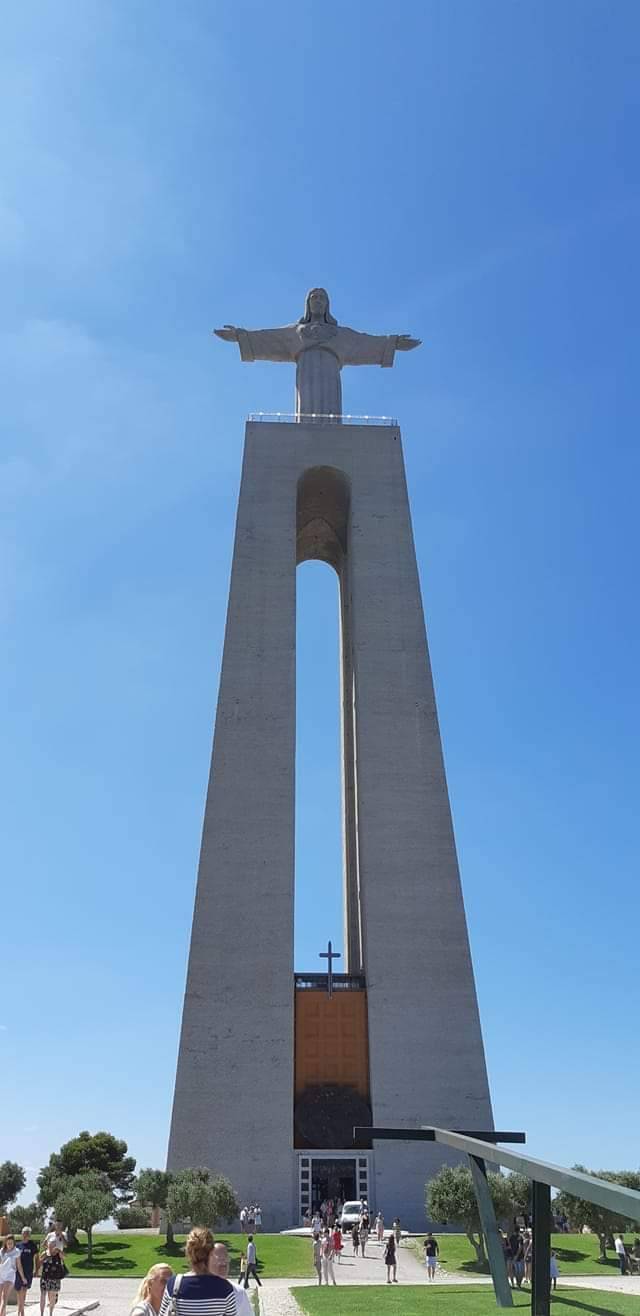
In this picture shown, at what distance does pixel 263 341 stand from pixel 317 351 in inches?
71.0

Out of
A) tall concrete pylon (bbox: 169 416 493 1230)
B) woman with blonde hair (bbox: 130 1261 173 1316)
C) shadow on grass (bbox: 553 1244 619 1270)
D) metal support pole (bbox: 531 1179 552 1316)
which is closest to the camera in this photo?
woman with blonde hair (bbox: 130 1261 173 1316)

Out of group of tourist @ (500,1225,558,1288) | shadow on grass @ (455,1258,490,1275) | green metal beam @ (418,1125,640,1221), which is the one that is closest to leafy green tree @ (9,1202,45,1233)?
shadow on grass @ (455,1258,490,1275)

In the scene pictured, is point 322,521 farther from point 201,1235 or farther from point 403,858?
point 201,1235

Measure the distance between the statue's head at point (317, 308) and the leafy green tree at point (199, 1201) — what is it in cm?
2566

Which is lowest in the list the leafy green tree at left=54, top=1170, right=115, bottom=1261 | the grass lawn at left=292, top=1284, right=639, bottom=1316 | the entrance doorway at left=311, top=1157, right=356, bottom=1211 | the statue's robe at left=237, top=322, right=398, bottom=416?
the grass lawn at left=292, top=1284, right=639, bottom=1316

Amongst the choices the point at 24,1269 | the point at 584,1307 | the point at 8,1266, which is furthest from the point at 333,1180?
the point at 584,1307

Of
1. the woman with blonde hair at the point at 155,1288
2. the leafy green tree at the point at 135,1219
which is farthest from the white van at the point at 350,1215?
the woman with blonde hair at the point at 155,1288

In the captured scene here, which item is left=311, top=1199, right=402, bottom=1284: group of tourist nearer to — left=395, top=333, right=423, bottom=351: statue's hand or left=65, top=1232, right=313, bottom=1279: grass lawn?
left=65, top=1232, right=313, bottom=1279: grass lawn

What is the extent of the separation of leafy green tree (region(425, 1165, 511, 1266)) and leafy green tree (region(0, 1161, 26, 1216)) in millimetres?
24199

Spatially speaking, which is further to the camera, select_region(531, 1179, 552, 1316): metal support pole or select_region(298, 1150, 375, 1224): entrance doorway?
select_region(298, 1150, 375, 1224): entrance doorway

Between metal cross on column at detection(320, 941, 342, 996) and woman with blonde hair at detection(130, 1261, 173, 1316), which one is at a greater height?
metal cross on column at detection(320, 941, 342, 996)

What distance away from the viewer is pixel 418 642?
95.5 feet

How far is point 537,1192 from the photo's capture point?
5316 mm

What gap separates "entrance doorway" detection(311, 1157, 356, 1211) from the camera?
22.8m
